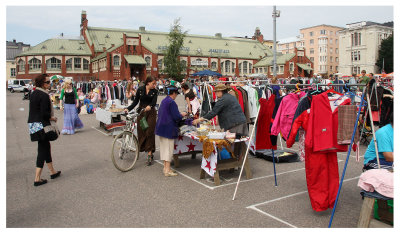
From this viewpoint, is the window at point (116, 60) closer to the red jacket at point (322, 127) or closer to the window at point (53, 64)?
the window at point (53, 64)

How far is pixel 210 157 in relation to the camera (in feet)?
21.5

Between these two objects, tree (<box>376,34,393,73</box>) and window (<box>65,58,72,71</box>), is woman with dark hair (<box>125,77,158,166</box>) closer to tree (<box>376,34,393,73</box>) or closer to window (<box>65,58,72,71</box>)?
window (<box>65,58,72,71</box>)

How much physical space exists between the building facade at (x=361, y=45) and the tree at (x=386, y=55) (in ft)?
5.37

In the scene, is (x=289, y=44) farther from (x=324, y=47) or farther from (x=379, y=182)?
(x=379, y=182)

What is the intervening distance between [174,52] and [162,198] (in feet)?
160

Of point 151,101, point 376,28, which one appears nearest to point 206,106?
point 151,101

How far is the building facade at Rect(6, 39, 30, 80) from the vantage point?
3585 inches

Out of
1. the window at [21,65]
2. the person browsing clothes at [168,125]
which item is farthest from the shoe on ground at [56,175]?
the window at [21,65]

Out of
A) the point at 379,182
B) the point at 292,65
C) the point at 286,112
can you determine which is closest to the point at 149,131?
the point at 286,112

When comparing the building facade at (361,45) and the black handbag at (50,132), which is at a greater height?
the building facade at (361,45)

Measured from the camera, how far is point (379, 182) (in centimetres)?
380

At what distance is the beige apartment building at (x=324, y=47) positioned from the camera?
10275cm

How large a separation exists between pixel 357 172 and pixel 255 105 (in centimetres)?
348

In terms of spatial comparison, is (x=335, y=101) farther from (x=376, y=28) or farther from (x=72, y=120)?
(x=376, y=28)
